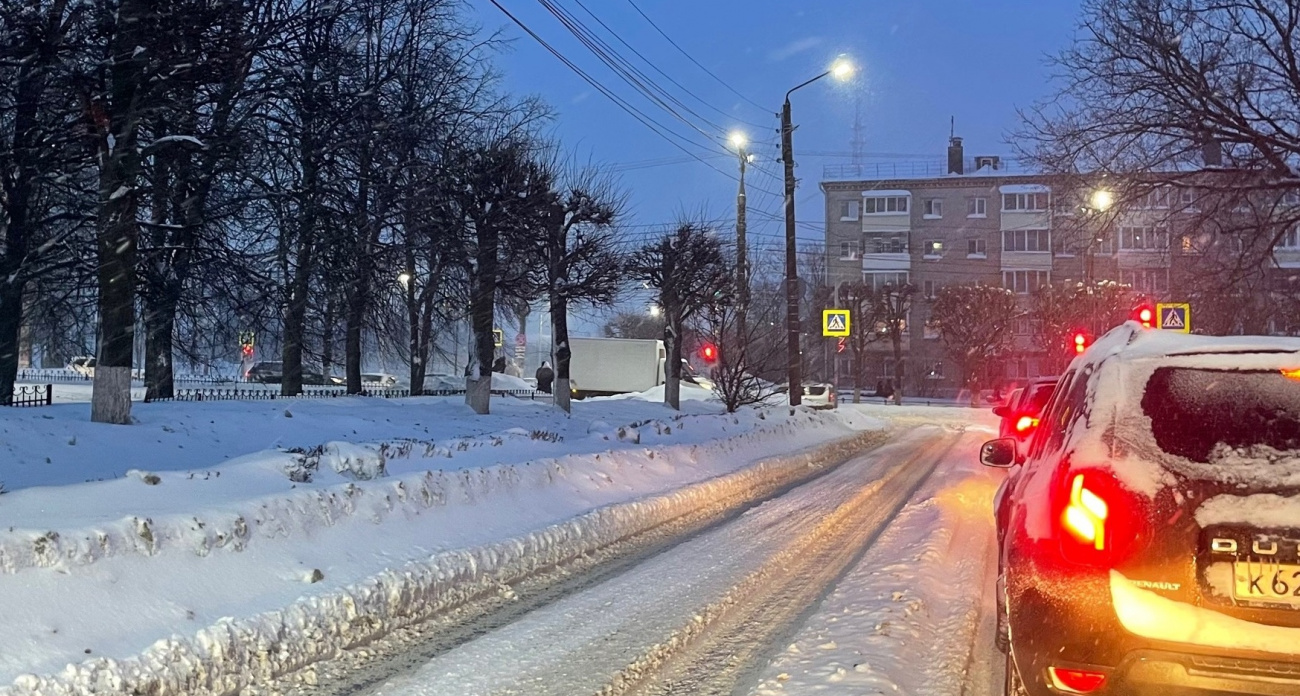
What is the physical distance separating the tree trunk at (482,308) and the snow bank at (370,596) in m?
12.0

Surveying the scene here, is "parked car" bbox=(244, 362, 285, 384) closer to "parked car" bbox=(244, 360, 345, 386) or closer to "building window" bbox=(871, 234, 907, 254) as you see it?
"parked car" bbox=(244, 360, 345, 386)

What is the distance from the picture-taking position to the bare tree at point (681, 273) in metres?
27.3

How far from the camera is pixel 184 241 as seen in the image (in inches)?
667

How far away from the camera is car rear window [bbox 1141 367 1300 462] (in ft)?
11.7

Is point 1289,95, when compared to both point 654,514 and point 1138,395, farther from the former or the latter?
point 1138,395

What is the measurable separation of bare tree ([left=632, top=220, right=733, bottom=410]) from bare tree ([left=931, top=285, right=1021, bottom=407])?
96.0 feet

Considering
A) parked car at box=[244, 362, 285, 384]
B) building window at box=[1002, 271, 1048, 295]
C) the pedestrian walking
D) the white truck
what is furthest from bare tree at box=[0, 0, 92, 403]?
building window at box=[1002, 271, 1048, 295]

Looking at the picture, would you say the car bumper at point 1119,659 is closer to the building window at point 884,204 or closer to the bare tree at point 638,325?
the building window at point 884,204

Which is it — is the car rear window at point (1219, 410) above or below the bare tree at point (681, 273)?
below

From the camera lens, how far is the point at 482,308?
2412cm

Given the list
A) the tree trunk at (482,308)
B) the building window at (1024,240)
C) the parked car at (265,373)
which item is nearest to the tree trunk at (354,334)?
the tree trunk at (482,308)

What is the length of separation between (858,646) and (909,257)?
2433 inches

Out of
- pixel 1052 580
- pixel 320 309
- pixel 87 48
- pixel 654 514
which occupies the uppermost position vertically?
pixel 87 48

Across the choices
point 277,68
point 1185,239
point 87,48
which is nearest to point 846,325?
point 1185,239
